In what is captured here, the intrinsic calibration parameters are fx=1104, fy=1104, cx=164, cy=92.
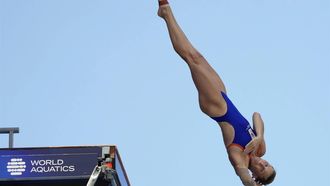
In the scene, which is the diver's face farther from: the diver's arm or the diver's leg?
the diver's leg

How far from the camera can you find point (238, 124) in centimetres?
1948

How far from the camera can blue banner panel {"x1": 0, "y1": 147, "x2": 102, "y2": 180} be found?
1152 inches

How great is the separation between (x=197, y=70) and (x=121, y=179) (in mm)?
11166

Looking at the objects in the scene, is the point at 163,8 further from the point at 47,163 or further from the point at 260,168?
the point at 47,163

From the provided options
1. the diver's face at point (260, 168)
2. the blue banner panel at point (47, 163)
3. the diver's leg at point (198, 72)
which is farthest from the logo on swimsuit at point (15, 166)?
the diver's face at point (260, 168)

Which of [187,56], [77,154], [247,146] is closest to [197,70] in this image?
[187,56]

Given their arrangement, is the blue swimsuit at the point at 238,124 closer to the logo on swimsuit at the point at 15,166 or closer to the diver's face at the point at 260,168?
the diver's face at the point at 260,168

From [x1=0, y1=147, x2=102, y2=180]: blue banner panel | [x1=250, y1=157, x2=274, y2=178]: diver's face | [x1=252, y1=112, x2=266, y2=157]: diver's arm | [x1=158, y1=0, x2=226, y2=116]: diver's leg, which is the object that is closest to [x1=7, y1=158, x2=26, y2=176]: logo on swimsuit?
[x1=0, y1=147, x2=102, y2=180]: blue banner panel

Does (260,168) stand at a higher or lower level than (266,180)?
higher

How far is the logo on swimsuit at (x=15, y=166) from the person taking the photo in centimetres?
2928

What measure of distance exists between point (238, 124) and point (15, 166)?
11252 mm

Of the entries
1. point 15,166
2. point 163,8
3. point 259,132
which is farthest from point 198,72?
point 15,166

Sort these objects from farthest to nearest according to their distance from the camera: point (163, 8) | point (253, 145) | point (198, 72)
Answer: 1. point (198, 72)
2. point (163, 8)
3. point (253, 145)

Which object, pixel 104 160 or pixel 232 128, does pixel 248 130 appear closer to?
pixel 232 128
